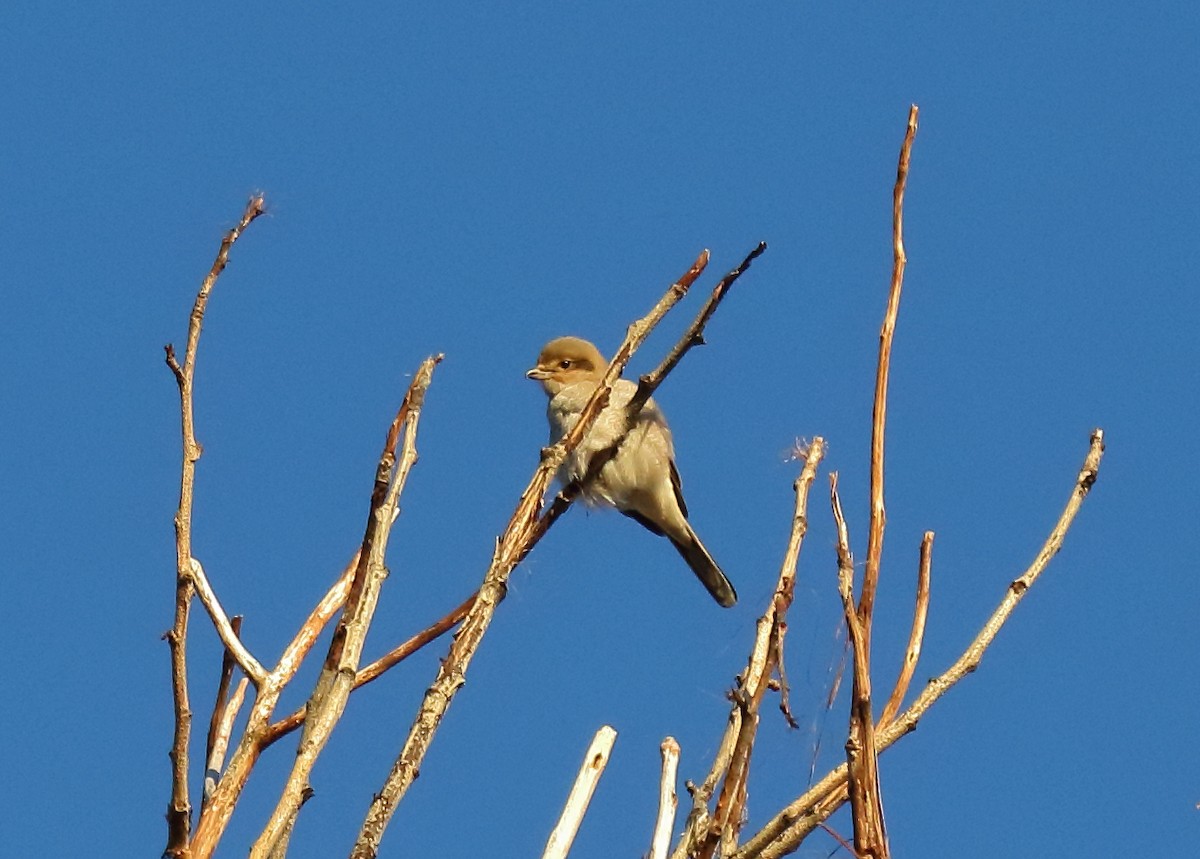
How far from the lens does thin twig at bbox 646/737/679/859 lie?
2854mm

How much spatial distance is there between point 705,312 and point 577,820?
1012 mm

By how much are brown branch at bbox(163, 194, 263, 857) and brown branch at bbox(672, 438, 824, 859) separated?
0.80 meters

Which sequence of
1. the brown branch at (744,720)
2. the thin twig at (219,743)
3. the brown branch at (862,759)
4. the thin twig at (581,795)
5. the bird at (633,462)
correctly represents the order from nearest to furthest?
the brown branch at (862,759) < the brown branch at (744,720) < the thin twig at (581,795) < the thin twig at (219,743) < the bird at (633,462)

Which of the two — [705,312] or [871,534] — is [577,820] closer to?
[871,534]

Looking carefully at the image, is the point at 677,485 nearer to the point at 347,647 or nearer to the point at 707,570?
the point at 707,570

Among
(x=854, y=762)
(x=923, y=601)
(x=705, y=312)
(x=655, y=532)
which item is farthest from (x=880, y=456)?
(x=655, y=532)

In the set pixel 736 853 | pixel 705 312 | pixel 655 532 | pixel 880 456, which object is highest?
pixel 655 532

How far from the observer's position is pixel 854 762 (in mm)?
2199

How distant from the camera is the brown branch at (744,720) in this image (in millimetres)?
2350

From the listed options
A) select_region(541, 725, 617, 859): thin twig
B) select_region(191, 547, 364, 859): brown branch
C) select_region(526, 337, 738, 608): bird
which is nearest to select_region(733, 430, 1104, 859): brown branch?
select_region(541, 725, 617, 859): thin twig

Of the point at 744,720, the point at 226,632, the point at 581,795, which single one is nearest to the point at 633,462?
the point at 226,632

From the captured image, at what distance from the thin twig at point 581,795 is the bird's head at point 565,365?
4.73m

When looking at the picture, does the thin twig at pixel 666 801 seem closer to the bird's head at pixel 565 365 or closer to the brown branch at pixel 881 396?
the brown branch at pixel 881 396

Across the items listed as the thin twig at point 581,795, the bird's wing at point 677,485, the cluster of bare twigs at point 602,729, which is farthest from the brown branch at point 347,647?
the bird's wing at point 677,485
